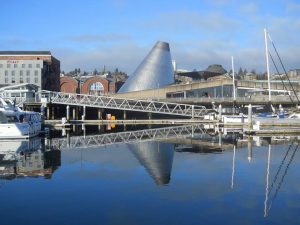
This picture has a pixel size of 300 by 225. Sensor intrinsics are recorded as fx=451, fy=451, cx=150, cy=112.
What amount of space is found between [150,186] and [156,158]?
7.90 m

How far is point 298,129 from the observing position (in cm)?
4119

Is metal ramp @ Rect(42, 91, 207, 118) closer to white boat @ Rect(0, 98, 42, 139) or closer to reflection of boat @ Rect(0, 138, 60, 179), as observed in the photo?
white boat @ Rect(0, 98, 42, 139)

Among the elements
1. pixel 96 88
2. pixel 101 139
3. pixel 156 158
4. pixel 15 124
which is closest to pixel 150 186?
pixel 156 158

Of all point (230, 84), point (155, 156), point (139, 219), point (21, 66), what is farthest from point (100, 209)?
point (21, 66)

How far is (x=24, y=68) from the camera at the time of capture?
3750 inches

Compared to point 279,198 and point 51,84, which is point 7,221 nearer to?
point 279,198

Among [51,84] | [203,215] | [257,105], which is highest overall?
[51,84]

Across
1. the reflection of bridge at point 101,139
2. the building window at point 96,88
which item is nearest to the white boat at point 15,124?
the reflection of bridge at point 101,139

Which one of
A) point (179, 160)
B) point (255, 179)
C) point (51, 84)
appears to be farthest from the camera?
point (51, 84)

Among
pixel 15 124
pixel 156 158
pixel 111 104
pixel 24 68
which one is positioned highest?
pixel 24 68

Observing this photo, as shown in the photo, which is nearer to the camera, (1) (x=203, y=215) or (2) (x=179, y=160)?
(1) (x=203, y=215)

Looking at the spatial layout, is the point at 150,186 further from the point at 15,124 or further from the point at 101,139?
the point at 15,124

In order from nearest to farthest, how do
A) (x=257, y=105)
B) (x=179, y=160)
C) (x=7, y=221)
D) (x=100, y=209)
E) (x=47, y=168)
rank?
1. (x=7, y=221)
2. (x=100, y=209)
3. (x=47, y=168)
4. (x=179, y=160)
5. (x=257, y=105)

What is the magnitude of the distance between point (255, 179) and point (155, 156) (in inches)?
321
